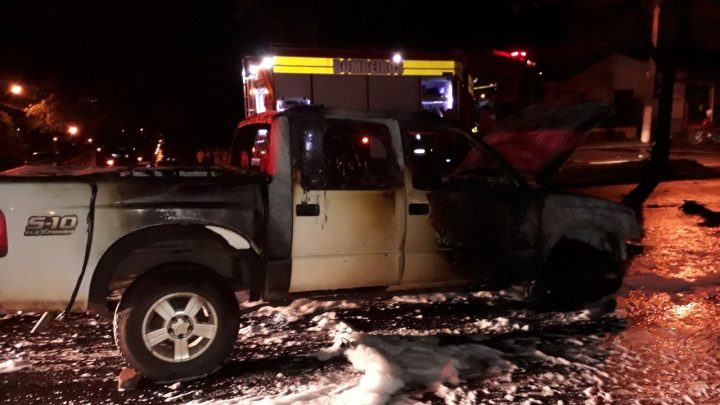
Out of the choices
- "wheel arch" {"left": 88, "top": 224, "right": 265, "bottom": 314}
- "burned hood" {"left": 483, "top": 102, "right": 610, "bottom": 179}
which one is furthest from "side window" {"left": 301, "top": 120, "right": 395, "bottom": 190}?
"burned hood" {"left": 483, "top": 102, "right": 610, "bottom": 179}

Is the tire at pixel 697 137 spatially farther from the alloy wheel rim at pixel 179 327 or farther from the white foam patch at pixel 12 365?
the white foam patch at pixel 12 365

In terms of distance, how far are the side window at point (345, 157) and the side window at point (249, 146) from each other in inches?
27.4

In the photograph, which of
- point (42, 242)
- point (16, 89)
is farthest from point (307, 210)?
point (16, 89)

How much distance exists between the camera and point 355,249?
16.6ft

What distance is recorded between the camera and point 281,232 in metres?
4.84

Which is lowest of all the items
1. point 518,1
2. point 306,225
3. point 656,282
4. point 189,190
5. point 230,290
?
point 656,282

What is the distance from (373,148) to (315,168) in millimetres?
968

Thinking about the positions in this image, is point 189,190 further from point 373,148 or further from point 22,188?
point 373,148

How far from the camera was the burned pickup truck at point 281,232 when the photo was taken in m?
4.29

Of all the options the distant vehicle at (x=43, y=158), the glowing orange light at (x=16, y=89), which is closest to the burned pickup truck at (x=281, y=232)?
the distant vehicle at (x=43, y=158)

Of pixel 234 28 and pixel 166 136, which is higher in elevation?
pixel 234 28

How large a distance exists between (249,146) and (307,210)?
1.43 metres

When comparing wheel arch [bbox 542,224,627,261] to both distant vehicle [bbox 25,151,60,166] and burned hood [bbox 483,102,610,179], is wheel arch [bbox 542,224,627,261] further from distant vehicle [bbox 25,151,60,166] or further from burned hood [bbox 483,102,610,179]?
distant vehicle [bbox 25,151,60,166]

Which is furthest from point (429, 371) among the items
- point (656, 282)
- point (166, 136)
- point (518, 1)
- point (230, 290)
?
point (166, 136)
